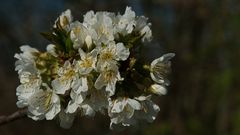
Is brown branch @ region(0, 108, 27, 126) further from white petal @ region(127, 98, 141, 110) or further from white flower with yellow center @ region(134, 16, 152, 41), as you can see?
white flower with yellow center @ region(134, 16, 152, 41)

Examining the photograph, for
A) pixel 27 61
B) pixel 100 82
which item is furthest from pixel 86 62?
pixel 27 61

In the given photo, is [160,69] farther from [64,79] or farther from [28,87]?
[28,87]

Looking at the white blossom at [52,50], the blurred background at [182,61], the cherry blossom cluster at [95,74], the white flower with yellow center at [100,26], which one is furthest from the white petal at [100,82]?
Answer: the blurred background at [182,61]

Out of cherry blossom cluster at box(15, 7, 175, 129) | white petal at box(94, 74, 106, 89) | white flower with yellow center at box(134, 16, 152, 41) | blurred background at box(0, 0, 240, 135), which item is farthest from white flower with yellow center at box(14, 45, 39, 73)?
blurred background at box(0, 0, 240, 135)

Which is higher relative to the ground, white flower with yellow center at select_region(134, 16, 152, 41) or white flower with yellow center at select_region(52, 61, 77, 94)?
white flower with yellow center at select_region(134, 16, 152, 41)

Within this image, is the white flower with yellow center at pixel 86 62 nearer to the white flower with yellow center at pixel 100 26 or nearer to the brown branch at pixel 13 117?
the white flower with yellow center at pixel 100 26
